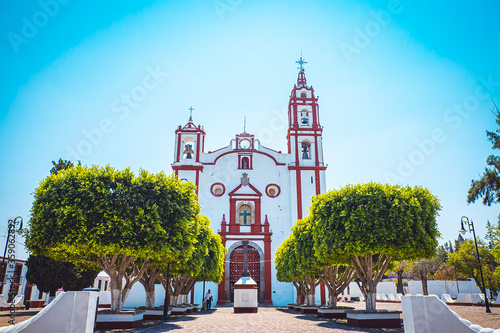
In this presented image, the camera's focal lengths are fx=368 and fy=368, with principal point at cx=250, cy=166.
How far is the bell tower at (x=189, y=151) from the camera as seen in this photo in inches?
1428

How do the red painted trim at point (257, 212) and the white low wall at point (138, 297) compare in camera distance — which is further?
the red painted trim at point (257, 212)

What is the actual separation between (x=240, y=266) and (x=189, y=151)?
495 inches

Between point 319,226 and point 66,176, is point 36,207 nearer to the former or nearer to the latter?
point 66,176

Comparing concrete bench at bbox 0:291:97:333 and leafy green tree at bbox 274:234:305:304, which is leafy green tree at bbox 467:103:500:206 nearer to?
leafy green tree at bbox 274:234:305:304

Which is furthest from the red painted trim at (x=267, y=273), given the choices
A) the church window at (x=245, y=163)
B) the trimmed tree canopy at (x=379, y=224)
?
the trimmed tree canopy at (x=379, y=224)

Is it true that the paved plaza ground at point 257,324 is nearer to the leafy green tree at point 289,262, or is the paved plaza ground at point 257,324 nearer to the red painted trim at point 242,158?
the leafy green tree at point 289,262

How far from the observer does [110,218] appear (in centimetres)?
1270

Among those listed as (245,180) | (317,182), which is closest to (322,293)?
(317,182)

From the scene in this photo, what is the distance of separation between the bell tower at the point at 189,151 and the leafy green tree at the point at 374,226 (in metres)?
21.8

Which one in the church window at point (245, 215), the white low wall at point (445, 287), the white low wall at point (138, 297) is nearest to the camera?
the white low wall at point (138, 297)

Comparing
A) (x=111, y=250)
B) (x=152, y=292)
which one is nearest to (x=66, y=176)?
(x=111, y=250)

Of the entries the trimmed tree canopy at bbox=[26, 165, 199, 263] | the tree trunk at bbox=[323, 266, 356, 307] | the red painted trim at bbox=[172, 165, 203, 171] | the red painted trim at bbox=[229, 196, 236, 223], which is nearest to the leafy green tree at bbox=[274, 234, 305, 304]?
the tree trunk at bbox=[323, 266, 356, 307]

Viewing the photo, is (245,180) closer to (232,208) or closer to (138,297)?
(232,208)

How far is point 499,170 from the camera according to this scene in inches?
894
